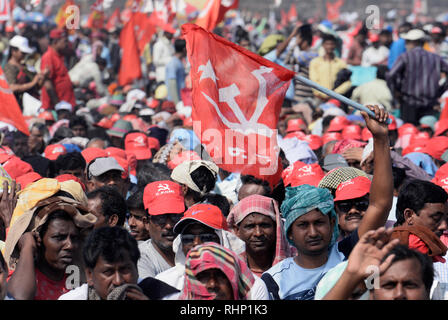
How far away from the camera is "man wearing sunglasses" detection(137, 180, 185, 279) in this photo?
5656 mm

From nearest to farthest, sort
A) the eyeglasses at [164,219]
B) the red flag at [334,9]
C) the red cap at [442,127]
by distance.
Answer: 1. the eyeglasses at [164,219]
2. the red cap at [442,127]
3. the red flag at [334,9]

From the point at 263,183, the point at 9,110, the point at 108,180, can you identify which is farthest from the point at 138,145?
the point at 263,183

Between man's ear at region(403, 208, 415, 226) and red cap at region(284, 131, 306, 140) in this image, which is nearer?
man's ear at region(403, 208, 415, 226)

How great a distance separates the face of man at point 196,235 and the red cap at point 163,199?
81 cm

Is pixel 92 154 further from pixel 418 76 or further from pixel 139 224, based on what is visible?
pixel 418 76

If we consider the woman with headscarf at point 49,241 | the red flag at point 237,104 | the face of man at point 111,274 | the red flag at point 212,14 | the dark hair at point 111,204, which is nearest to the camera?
the face of man at point 111,274

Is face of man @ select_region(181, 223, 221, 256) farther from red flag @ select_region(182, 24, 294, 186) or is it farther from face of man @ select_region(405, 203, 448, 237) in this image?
face of man @ select_region(405, 203, 448, 237)

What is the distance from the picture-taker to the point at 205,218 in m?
5.21

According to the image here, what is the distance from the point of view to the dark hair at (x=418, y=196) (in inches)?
221

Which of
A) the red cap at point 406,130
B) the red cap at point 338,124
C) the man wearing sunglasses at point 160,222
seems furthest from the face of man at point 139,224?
the red cap at point 406,130

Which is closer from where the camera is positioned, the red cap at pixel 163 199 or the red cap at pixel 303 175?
the red cap at pixel 163 199

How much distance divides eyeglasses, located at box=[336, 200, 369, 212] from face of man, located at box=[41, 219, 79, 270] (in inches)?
74.5

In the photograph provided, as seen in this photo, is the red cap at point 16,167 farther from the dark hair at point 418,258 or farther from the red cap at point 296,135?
the dark hair at point 418,258

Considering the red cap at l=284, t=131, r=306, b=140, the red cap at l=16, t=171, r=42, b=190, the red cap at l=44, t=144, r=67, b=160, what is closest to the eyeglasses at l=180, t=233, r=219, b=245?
the red cap at l=16, t=171, r=42, b=190
